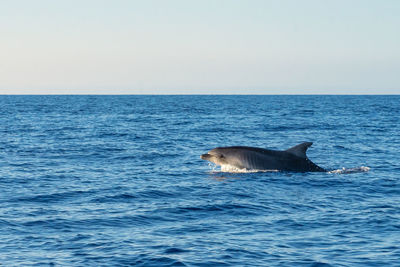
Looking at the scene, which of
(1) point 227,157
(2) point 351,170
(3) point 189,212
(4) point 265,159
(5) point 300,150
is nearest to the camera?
(3) point 189,212

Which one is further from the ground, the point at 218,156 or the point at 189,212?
the point at 218,156

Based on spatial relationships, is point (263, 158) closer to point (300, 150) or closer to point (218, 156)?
point (300, 150)

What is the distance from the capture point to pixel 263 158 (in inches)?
962

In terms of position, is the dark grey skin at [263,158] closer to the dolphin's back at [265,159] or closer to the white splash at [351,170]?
the dolphin's back at [265,159]

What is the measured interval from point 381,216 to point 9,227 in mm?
10299

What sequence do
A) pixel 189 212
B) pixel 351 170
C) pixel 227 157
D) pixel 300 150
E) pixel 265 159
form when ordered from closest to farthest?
pixel 189 212, pixel 300 150, pixel 265 159, pixel 227 157, pixel 351 170

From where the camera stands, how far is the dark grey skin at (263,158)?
79.7 ft

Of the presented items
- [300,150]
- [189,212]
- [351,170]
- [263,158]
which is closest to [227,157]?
[263,158]

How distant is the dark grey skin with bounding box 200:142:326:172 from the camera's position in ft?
79.7

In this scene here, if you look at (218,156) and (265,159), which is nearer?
(265,159)

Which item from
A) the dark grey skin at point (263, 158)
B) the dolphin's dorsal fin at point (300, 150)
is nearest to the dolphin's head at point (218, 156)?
the dark grey skin at point (263, 158)

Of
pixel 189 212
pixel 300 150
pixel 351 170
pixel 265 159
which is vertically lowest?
pixel 189 212

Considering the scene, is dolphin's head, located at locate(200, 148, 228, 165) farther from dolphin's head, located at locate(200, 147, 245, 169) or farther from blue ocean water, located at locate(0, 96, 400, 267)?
blue ocean water, located at locate(0, 96, 400, 267)

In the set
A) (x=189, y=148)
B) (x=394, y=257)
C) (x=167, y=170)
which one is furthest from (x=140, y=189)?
(x=189, y=148)
